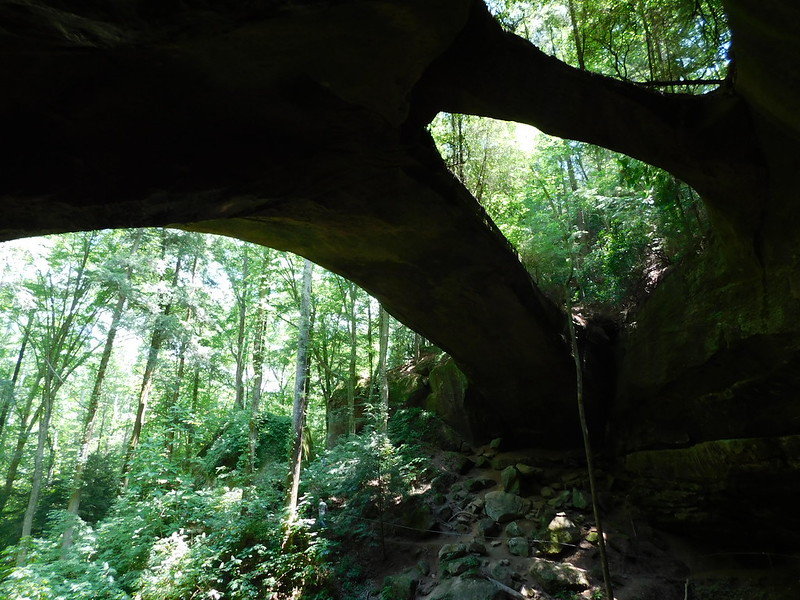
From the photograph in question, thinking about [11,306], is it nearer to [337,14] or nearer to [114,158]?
[114,158]

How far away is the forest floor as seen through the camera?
4.75 meters

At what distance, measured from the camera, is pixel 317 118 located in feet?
11.3

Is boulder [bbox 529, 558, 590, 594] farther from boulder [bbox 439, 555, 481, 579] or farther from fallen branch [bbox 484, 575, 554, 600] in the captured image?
boulder [bbox 439, 555, 481, 579]

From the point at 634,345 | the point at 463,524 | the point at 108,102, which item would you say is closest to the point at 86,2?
the point at 108,102

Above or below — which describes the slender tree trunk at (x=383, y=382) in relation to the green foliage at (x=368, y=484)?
above

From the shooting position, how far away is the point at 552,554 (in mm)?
5652

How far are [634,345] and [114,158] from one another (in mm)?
6932

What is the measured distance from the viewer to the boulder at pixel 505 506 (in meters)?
6.54

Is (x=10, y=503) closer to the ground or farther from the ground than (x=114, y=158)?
closer to the ground

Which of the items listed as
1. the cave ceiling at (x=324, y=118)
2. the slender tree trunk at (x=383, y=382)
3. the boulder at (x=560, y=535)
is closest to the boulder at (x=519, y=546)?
the boulder at (x=560, y=535)

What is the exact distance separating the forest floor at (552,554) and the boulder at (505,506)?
0.10 meters

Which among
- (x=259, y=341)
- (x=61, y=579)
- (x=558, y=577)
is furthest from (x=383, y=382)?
(x=61, y=579)

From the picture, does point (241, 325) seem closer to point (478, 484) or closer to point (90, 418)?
point (90, 418)

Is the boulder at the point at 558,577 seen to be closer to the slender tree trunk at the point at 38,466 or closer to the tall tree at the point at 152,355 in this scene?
the tall tree at the point at 152,355
